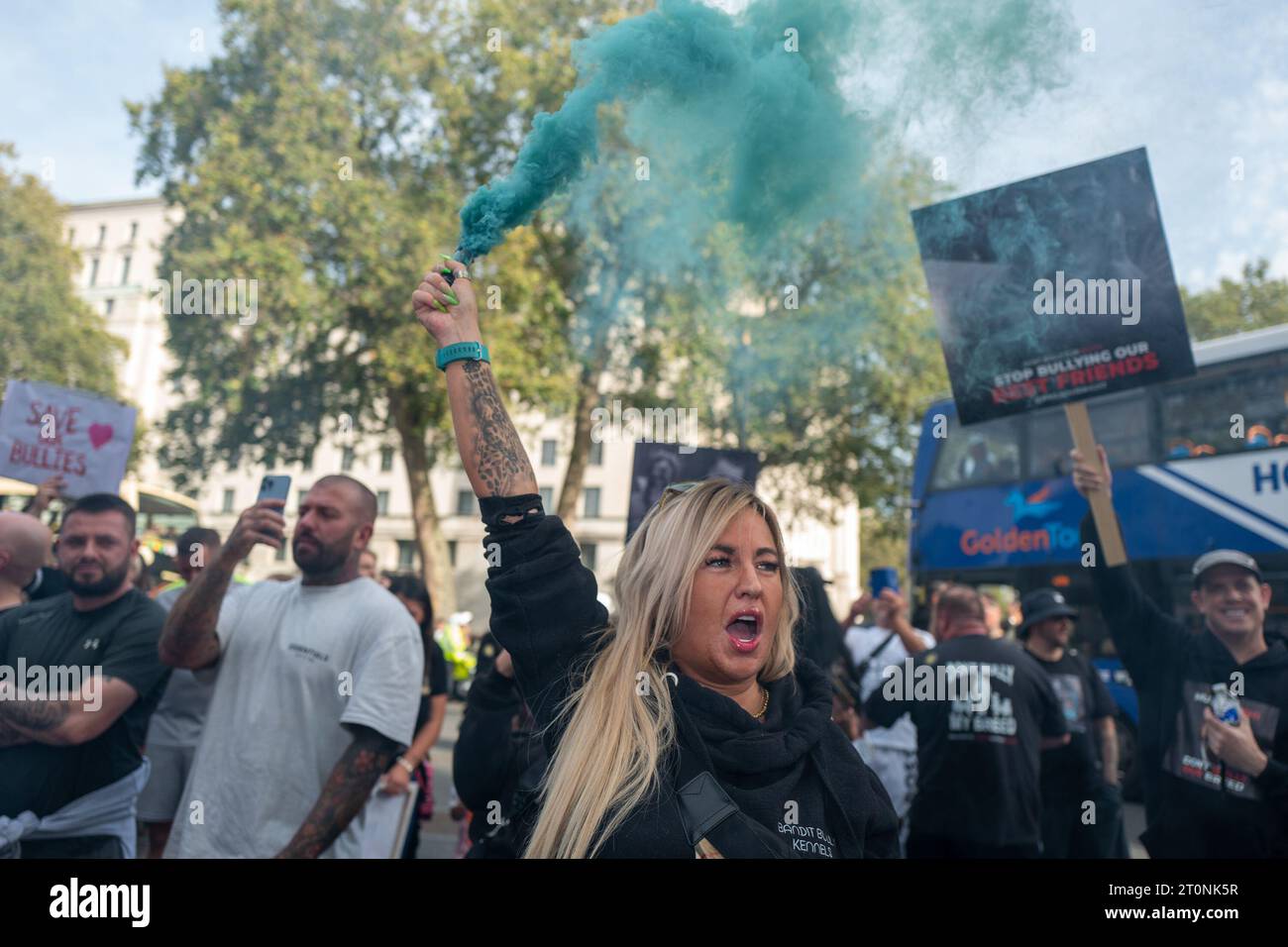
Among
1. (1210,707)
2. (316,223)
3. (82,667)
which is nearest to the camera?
(82,667)

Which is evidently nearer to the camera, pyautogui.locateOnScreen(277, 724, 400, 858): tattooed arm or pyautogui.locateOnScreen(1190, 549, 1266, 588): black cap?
pyautogui.locateOnScreen(277, 724, 400, 858): tattooed arm

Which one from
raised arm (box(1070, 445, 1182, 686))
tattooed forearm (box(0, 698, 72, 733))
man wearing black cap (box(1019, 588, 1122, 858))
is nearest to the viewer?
tattooed forearm (box(0, 698, 72, 733))

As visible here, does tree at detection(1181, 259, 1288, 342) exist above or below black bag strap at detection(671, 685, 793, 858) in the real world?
above

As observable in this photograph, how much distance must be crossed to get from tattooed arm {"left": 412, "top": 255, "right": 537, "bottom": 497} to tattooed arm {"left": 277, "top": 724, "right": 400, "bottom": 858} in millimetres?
1246

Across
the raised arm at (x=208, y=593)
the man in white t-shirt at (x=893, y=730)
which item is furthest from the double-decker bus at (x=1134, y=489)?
the raised arm at (x=208, y=593)

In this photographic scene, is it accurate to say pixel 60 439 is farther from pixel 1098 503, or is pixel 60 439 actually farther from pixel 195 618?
pixel 1098 503

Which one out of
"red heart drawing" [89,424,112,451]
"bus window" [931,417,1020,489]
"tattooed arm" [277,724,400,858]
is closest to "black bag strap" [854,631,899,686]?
"tattooed arm" [277,724,400,858]

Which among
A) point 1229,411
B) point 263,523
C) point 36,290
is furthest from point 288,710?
point 36,290

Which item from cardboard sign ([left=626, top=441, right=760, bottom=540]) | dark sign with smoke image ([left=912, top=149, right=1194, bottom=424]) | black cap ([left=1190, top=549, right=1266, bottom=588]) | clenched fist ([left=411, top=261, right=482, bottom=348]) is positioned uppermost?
dark sign with smoke image ([left=912, top=149, right=1194, bottom=424])

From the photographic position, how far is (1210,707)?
3.41 m

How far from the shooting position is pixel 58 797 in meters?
2.92

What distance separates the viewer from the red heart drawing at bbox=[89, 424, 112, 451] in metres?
5.30

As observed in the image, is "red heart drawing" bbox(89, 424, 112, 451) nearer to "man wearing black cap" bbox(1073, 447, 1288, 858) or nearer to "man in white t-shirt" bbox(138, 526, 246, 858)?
"man in white t-shirt" bbox(138, 526, 246, 858)

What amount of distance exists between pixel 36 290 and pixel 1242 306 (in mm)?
29157
